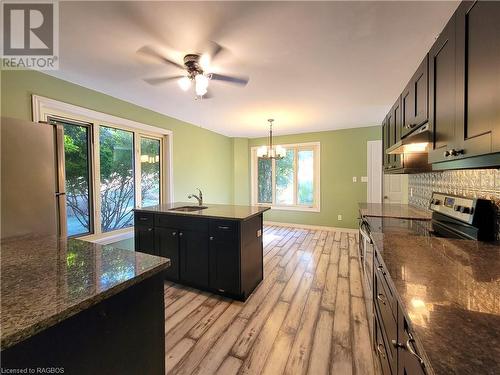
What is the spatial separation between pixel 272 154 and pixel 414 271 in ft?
11.2

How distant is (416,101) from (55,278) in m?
2.63

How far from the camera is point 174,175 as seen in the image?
158 inches

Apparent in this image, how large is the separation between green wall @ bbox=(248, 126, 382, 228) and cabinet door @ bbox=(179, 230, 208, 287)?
3.63 m

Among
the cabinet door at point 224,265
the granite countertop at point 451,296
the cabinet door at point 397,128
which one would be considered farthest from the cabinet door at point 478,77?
the cabinet door at point 224,265

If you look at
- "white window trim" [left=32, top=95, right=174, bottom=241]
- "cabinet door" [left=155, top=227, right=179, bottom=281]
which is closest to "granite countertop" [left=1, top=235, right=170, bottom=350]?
"cabinet door" [left=155, top=227, right=179, bottom=281]

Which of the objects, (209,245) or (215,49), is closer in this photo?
(215,49)

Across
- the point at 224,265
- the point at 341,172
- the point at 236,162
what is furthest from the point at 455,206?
the point at 236,162

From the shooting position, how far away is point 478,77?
956 mm

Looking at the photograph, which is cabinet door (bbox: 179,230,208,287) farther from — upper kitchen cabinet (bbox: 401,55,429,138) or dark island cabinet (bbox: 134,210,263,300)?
upper kitchen cabinet (bbox: 401,55,429,138)

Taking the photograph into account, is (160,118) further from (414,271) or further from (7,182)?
(414,271)

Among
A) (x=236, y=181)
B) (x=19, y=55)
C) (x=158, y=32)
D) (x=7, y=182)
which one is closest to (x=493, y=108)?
(x=158, y=32)

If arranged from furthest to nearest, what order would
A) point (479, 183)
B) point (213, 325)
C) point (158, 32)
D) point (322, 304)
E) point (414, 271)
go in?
point (322, 304) → point (213, 325) → point (158, 32) → point (479, 183) → point (414, 271)

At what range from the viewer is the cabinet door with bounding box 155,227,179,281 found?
2545mm

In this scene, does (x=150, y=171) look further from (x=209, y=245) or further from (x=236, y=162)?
(x=236, y=162)
